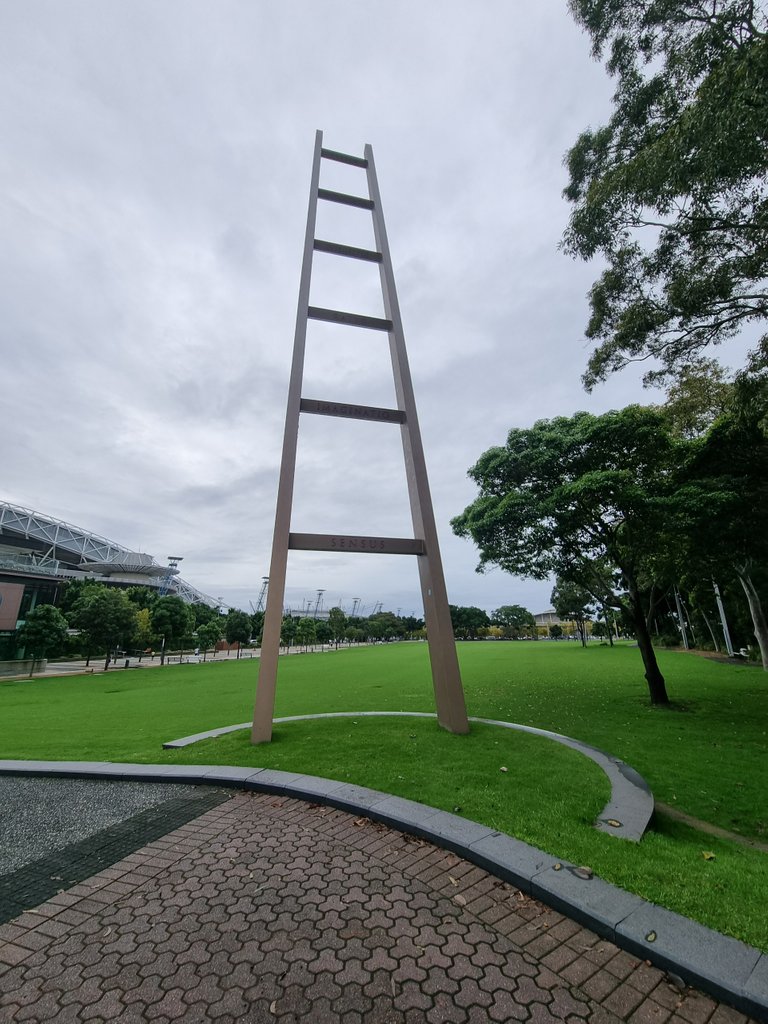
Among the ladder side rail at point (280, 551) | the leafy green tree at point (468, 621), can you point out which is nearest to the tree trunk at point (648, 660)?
the ladder side rail at point (280, 551)

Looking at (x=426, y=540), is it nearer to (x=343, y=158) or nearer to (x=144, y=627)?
(x=343, y=158)

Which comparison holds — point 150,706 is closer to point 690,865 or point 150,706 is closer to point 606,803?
point 606,803

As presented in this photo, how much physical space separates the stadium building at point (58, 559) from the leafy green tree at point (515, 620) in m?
65.1

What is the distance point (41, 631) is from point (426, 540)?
2902 cm

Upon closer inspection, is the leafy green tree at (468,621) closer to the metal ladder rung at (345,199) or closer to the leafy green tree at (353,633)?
the leafy green tree at (353,633)

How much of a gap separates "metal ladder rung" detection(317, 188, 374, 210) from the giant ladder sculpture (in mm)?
114

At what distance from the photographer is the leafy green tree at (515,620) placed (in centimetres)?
9562

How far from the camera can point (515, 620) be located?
9581 centimetres

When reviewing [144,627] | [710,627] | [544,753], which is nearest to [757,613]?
[710,627]

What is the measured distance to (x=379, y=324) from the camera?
32.2 ft

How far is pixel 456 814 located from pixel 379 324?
892cm

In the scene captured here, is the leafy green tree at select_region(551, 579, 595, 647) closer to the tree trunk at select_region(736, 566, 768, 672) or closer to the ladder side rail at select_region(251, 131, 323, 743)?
the tree trunk at select_region(736, 566, 768, 672)

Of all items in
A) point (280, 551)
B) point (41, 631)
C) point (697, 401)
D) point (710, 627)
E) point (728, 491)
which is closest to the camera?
point (280, 551)

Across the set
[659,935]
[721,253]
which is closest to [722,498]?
[721,253]
